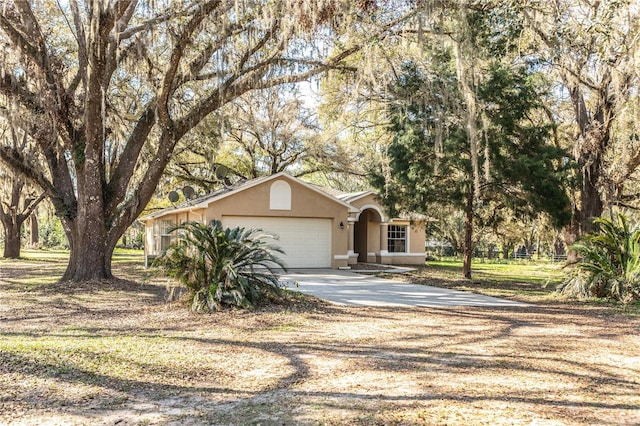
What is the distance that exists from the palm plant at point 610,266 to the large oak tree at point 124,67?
6.51m

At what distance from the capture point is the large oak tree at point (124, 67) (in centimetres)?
1094

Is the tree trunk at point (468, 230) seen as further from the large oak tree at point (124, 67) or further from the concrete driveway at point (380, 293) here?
the large oak tree at point (124, 67)

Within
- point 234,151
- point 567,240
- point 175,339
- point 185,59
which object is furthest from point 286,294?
point 234,151

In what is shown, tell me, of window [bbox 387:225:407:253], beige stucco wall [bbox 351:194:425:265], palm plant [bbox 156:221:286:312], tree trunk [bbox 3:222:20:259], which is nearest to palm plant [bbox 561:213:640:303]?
palm plant [bbox 156:221:286:312]

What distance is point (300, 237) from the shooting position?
794 inches

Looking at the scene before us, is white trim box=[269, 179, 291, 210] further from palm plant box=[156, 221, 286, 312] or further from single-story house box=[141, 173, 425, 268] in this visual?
palm plant box=[156, 221, 286, 312]

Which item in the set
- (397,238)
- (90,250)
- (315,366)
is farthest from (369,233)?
(315,366)

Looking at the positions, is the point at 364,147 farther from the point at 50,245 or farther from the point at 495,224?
the point at 50,245

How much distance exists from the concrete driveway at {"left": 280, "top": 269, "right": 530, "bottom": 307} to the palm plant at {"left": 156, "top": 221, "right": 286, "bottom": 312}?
2124mm

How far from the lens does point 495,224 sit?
16484 mm

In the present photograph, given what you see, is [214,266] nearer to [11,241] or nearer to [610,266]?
[610,266]

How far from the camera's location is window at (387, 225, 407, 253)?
25.3 meters

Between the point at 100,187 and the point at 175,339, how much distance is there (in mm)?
7521

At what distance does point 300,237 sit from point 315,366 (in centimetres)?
1458
